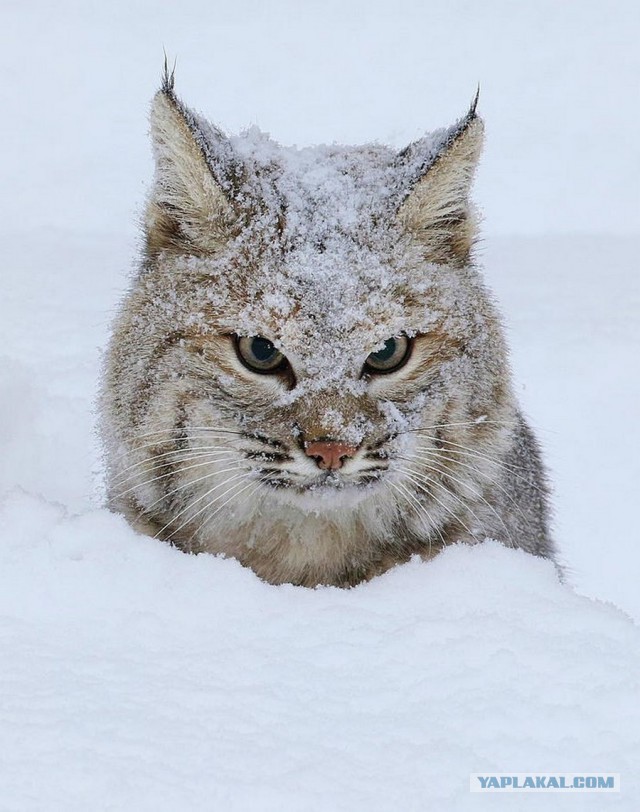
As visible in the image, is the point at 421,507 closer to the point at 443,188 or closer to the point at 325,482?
the point at 325,482

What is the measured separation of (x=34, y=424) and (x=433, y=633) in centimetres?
322

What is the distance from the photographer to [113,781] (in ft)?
6.72

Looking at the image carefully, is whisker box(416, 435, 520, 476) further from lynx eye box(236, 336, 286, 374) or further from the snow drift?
lynx eye box(236, 336, 286, 374)

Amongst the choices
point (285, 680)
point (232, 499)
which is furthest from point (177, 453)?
point (285, 680)

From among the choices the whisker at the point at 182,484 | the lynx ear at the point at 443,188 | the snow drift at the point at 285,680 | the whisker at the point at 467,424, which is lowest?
the snow drift at the point at 285,680

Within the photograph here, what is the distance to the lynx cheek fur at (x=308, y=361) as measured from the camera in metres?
3.00

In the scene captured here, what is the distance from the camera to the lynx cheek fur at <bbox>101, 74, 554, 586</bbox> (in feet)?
9.83

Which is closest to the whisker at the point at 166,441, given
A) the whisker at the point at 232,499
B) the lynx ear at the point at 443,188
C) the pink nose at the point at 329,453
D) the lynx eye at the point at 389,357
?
the whisker at the point at 232,499

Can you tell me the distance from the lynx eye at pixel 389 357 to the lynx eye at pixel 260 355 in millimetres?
235

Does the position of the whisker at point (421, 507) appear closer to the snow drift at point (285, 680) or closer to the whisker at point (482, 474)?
the whisker at point (482, 474)

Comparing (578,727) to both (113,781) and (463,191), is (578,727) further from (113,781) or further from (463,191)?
(463,191)

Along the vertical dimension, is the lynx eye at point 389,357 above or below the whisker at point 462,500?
above

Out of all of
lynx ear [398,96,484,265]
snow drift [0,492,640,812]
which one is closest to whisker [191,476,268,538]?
snow drift [0,492,640,812]

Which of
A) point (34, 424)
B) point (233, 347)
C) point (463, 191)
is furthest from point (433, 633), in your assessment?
point (34, 424)
